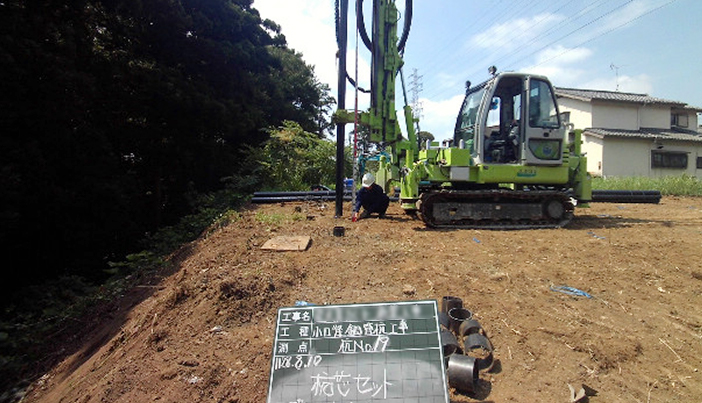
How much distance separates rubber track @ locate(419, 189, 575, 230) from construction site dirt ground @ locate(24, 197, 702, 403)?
69cm

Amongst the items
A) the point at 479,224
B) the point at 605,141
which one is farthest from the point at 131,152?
the point at 605,141

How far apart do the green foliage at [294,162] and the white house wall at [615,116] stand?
15.1m

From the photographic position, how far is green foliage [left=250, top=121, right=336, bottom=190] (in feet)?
42.9

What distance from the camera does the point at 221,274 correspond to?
4.22 m

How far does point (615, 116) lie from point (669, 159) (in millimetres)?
3451

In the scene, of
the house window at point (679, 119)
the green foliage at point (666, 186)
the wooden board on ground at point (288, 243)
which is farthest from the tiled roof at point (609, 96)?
the wooden board on ground at point (288, 243)

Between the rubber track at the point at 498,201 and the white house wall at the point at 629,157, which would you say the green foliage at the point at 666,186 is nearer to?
the white house wall at the point at 629,157

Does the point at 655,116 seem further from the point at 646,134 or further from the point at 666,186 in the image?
the point at 666,186

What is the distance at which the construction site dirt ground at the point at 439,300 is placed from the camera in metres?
2.62

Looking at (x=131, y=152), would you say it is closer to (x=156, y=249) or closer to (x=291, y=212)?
(x=156, y=249)

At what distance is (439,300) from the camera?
3738 mm

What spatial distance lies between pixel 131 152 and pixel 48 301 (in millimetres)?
6104

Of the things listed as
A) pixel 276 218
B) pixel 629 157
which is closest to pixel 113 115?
pixel 276 218

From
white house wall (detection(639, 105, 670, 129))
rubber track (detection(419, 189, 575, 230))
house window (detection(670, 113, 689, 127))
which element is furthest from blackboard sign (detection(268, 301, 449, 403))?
house window (detection(670, 113, 689, 127))
